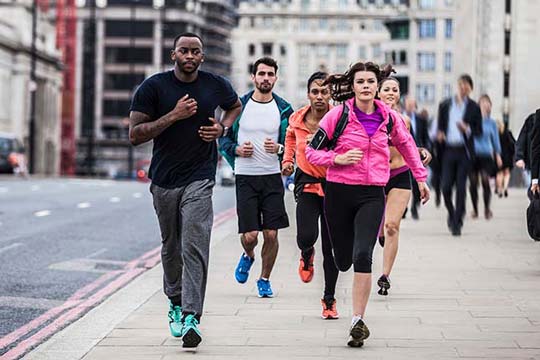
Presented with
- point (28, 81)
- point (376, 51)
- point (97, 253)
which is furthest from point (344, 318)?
point (376, 51)

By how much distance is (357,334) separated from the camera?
26.2 feet

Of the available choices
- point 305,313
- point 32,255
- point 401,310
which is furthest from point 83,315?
point 32,255

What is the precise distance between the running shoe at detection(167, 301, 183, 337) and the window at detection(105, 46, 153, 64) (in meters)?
133

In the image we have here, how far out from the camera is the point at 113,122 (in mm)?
137875

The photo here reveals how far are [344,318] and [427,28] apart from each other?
427 feet

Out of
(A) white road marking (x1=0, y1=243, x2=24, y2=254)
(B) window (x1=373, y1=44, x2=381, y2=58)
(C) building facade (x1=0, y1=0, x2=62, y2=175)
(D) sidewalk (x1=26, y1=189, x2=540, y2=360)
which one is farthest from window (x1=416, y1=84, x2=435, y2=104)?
(D) sidewalk (x1=26, y1=189, x2=540, y2=360)

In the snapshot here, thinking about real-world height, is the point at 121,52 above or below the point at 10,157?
above

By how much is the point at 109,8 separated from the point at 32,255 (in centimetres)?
12724

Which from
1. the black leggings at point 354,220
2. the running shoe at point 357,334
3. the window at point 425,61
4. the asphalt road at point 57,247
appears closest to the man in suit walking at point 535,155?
the black leggings at point 354,220

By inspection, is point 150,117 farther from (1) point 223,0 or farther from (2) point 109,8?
(1) point 223,0

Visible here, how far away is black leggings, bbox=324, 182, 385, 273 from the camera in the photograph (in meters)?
8.37

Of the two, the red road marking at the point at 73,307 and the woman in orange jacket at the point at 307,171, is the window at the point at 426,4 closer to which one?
the red road marking at the point at 73,307

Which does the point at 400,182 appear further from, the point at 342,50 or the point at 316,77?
the point at 342,50

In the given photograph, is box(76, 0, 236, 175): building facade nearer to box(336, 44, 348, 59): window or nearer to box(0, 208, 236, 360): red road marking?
box(336, 44, 348, 59): window
